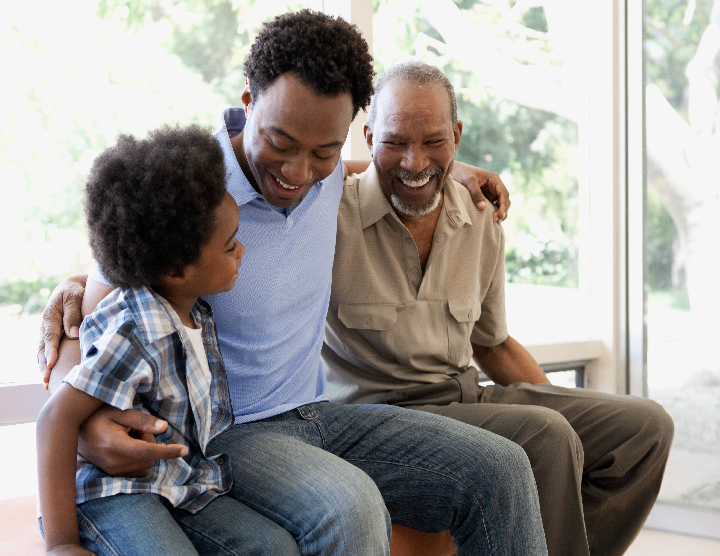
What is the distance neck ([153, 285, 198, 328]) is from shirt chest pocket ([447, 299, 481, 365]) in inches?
28.3

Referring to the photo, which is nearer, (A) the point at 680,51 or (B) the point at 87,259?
(B) the point at 87,259

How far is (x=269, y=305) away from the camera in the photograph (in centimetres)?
145

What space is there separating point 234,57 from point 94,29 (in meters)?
0.41

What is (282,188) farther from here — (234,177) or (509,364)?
(509,364)

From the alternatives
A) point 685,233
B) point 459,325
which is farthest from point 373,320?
point 685,233

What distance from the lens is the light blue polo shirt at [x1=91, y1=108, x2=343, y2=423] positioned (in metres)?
1.44

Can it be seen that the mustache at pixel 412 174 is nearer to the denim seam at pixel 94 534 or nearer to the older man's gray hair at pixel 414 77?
the older man's gray hair at pixel 414 77

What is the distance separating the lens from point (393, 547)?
1545 millimetres

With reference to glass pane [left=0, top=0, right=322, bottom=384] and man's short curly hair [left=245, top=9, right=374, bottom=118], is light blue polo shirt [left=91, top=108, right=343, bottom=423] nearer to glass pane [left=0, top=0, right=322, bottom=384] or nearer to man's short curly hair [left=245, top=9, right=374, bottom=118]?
man's short curly hair [left=245, top=9, right=374, bottom=118]

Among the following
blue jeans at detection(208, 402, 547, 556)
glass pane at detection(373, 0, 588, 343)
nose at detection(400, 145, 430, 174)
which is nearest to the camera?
blue jeans at detection(208, 402, 547, 556)

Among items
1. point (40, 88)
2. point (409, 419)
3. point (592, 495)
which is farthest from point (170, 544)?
point (40, 88)

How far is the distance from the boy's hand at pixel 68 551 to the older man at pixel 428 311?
0.82 metres

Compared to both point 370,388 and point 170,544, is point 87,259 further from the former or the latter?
point 170,544

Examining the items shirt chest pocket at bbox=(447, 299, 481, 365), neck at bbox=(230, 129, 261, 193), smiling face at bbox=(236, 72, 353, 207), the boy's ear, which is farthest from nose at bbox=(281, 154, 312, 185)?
shirt chest pocket at bbox=(447, 299, 481, 365)
